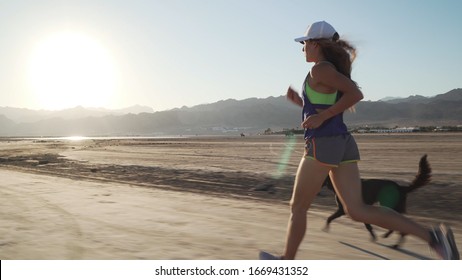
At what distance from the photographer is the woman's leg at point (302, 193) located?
2.96 meters

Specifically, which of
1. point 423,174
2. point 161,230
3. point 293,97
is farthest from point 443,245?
point 161,230

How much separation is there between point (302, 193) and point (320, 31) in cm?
125

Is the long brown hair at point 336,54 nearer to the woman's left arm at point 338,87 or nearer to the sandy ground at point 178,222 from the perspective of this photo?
the woman's left arm at point 338,87

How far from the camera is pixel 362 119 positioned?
16900 centimetres

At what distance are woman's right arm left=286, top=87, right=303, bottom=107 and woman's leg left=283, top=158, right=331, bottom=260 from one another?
0.61m

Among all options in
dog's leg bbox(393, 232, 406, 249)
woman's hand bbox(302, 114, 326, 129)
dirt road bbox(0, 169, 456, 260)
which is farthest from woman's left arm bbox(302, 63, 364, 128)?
dog's leg bbox(393, 232, 406, 249)

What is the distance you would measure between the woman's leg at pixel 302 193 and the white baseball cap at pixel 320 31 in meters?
0.94

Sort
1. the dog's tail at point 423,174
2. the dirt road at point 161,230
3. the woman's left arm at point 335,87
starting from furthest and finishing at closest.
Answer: the dog's tail at point 423,174
the dirt road at point 161,230
the woman's left arm at point 335,87

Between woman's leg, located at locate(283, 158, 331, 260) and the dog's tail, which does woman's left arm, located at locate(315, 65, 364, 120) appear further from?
the dog's tail

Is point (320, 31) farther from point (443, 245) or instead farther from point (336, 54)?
point (443, 245)

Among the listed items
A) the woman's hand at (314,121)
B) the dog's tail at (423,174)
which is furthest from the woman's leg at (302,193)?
the dog's tail at (423,174)
